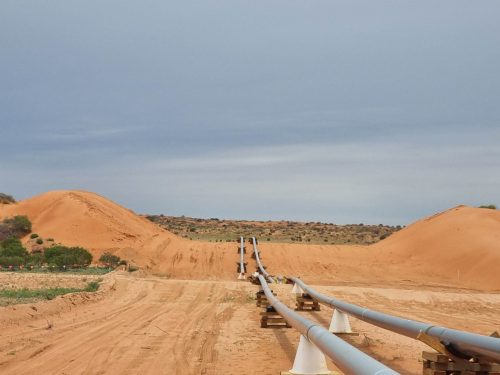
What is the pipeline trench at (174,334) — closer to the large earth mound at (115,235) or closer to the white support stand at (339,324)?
the white support stand at (339,324)

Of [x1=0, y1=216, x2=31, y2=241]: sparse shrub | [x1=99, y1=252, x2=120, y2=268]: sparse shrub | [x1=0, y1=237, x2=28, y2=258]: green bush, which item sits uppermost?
[x1=0, y1=216, x2=31, y2=241]: sparse shrub

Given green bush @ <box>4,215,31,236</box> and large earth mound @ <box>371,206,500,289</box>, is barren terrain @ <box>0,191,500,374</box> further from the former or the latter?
green bush @ <box>4,215,31,236</box>

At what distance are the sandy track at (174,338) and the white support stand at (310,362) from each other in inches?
67.6

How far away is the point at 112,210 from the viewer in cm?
5350

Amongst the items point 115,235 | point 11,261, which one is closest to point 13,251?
point 11,261

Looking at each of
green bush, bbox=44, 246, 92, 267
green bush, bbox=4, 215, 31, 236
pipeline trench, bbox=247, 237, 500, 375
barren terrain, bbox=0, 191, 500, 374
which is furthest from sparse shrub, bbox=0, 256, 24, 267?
pipeline trench, bbox=247, 237, 500, 375

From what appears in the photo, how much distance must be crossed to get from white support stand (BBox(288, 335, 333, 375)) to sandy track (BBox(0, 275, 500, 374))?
67.6 inches

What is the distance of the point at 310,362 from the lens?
7.95 m

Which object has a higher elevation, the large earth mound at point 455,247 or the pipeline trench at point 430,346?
the large earth mound at point 455,247

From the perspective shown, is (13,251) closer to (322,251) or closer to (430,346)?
(322,251)

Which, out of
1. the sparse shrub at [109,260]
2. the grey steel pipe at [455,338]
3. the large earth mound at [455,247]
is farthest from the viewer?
the sparse shrub at [109,260]

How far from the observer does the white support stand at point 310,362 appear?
7.92 metres

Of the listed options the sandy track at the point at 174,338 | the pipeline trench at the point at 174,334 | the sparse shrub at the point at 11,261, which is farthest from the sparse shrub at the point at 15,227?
the sandy track at the point at 174,338

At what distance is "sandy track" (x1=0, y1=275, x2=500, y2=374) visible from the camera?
32.6 feet
